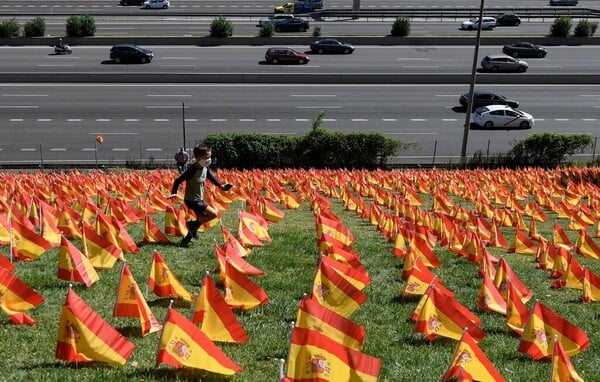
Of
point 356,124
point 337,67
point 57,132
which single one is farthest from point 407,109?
point 57,132

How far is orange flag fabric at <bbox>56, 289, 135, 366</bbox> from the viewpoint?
661 centimetres

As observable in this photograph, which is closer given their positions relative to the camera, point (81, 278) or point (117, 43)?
point (81, 278)

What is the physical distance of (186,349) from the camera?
6.43m

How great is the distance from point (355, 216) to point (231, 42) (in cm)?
4224

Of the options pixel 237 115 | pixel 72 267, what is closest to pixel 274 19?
pixel 237 115

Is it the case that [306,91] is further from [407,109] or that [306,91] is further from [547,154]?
[547,154]

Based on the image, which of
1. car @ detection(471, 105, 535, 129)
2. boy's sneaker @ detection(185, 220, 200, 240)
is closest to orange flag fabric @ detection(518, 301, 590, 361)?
boy's sneaker @ detection(185, 220, 200, 240)

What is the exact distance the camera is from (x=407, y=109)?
140 ft

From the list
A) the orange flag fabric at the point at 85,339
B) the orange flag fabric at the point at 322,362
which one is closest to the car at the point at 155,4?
the orange flag fabric at the point at 85,339

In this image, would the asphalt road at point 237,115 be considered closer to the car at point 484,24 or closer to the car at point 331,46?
the car at point 331,46

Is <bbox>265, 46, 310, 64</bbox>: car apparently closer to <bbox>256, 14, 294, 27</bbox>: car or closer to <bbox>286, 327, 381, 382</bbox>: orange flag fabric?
<bbox>256, 14, 294, 27</bbox>: car

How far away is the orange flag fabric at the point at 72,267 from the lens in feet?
29.8

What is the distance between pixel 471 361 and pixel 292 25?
55.7 m

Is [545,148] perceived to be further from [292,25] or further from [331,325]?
[292,25]
